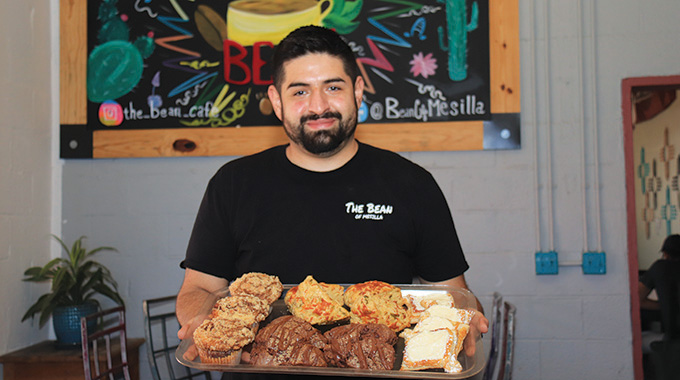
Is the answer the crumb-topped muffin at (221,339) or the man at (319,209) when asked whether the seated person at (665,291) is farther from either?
the crumb-topped muffin at (221,339)

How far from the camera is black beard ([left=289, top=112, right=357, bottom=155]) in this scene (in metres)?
1.83

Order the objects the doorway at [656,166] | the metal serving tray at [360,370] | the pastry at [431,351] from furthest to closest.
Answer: the doorway at [656,166], the pastry at [431,351], the metal serving tray at [360,370]

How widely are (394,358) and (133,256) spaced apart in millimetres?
2264

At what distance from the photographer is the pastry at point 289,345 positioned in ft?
4.26

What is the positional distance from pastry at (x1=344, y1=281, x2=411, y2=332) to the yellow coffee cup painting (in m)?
1.97

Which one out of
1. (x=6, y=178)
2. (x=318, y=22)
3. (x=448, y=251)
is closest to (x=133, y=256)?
(x=6, y=178)

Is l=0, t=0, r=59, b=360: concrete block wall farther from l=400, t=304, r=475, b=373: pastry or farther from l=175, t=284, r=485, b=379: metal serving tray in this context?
l=400, t=304, r=475, b=373: pastry

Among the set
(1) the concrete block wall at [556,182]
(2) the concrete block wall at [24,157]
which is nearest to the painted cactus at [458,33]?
(1) the concrete block wall at [556,182]

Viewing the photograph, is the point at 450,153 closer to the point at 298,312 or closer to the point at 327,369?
the point at 298,312

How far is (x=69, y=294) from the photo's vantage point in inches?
118

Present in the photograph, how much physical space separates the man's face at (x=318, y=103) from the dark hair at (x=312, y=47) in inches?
0.7

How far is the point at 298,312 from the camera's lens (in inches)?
59.3

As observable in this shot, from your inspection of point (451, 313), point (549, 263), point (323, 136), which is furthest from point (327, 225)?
point (549, 263)

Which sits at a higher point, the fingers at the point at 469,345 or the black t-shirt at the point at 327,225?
the black t-shirt at the point at 327,225
